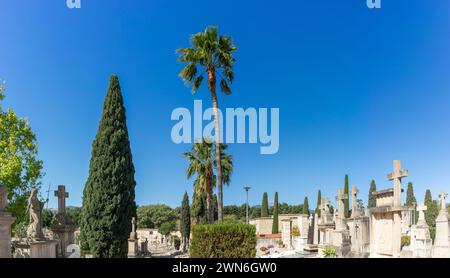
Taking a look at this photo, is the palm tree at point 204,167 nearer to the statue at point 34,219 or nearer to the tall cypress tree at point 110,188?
the tall cypress tree at point 110,188

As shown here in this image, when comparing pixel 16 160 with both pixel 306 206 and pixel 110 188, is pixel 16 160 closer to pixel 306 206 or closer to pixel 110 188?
pixel 110 188

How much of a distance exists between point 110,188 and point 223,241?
9060mm

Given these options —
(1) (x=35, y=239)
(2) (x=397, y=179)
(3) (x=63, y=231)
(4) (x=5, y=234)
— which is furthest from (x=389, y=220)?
(3) (x=63, y=231)

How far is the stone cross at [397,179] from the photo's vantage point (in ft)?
45.0

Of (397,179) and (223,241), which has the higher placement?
(397,179)

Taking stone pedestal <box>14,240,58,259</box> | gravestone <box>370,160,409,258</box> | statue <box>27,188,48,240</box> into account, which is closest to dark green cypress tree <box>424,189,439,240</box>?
gravestone <box>370,160,409,258</box>

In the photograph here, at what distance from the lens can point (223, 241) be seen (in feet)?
41.8

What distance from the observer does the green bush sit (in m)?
12.7

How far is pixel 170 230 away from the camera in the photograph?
65062 mm

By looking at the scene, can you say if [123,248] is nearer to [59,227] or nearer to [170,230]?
[59,227]

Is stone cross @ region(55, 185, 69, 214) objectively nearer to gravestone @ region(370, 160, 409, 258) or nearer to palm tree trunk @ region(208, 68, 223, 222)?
palm tree trunk @ region(208, 68, 223, 222)

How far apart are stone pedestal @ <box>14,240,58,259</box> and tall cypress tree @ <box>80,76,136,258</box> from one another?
3013 millimetres
